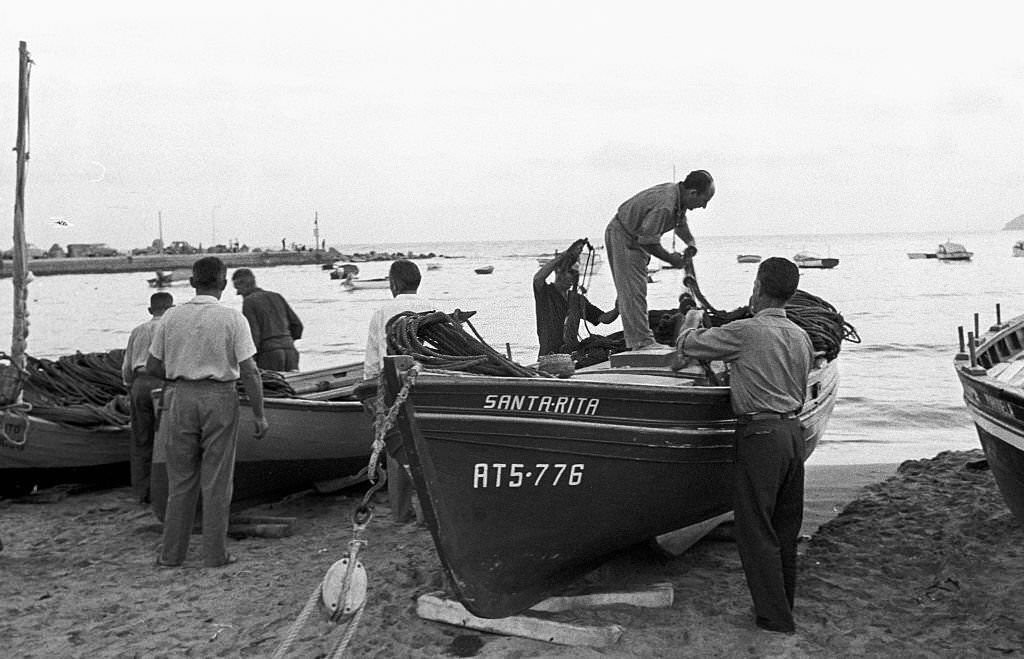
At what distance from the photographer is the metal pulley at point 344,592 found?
173 inches

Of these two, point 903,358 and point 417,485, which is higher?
point 417,485

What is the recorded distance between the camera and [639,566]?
6234 mm

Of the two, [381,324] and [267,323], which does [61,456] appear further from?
[381,324]

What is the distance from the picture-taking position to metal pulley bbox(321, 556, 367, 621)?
4398 mm

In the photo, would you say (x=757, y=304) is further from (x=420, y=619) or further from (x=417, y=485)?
(x=420, y=619)

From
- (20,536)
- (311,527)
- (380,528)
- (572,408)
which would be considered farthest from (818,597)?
(20,536)

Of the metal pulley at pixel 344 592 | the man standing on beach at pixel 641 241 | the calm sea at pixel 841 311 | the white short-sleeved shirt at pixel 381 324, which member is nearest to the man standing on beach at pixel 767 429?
the metal pulley at pixel 344 592

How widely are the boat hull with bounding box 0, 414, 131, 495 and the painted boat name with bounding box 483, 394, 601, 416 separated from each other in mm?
4952

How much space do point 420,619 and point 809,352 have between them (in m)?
2.46

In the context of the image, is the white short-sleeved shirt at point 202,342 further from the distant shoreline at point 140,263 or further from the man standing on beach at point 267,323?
the distant shoreline at point 140,263

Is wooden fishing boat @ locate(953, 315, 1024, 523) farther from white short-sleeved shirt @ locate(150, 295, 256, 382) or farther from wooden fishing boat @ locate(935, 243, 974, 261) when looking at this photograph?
wooden fishing boat @ locate(935, 243, 974, 261)

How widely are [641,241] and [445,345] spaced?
8.82 feet

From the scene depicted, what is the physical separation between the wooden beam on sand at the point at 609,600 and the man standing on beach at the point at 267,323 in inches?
213

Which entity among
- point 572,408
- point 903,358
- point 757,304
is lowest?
point 903,358
